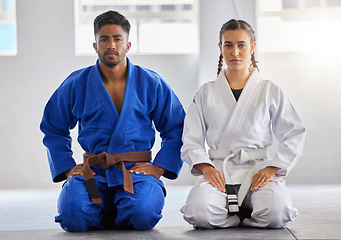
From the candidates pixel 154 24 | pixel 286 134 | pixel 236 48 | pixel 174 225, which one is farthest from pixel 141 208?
pixel 154 24

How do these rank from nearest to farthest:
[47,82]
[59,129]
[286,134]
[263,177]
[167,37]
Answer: [263,177] → [286,134] → [59,129] → [47,82] → [167,37]

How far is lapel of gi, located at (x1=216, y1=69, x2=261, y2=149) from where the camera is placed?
8.46ft

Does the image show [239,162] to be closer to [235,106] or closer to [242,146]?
[242,146]

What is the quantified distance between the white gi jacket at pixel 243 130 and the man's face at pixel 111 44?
49 centimetres

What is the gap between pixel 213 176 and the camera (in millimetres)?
2512

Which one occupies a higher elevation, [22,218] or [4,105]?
[4,105]

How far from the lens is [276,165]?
247cm

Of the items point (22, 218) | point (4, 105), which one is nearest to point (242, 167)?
point (22, 218)

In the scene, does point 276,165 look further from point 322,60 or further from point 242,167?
point 322,60

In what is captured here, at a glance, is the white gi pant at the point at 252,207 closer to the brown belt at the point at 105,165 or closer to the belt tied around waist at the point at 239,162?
the belt tied around waist at the point at 239,162

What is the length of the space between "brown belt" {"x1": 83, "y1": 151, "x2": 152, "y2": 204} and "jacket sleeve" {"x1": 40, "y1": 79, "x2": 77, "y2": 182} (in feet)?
0.55

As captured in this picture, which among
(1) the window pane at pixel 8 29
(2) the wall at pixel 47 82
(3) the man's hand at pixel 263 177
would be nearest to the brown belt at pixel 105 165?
(3) the man's hand at pixel 263 177

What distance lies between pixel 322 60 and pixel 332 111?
0.55 metres

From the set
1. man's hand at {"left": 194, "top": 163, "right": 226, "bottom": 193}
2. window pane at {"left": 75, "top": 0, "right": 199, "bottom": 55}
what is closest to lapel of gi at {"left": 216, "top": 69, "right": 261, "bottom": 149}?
man's hand at {"left": 194, "top": 163, "right": 226, "bottom": 193}
